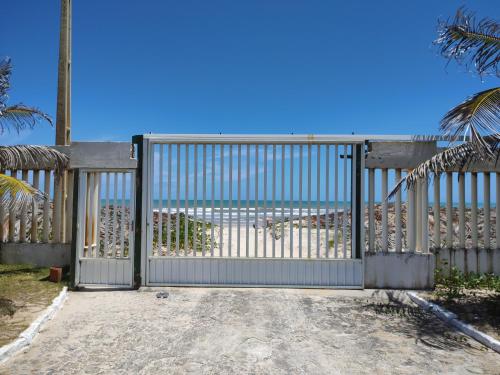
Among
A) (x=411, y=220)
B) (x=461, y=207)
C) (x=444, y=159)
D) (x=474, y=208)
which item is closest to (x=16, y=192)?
(x=444, y=159)

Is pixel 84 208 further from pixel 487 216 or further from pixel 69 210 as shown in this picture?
pixel 487 216

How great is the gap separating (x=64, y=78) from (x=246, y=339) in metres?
7.98

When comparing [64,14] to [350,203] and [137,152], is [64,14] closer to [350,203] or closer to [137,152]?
[137,152]

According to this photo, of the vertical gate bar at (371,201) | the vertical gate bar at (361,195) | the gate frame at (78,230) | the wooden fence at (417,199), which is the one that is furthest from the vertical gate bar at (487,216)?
the gate frame at (78,230)

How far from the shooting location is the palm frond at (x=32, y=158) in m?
6.91

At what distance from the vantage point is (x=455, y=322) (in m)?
4.98

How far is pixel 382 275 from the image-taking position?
682 cm

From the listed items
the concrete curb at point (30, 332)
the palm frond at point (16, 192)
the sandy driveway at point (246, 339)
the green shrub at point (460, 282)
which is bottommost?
the sandy driveway at point (246, 339)

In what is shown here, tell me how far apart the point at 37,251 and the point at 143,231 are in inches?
109

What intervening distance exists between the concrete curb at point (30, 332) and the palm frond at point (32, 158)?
2.86m

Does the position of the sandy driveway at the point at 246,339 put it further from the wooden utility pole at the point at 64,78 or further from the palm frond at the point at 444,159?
the wooden utility pole at the point at 64,78

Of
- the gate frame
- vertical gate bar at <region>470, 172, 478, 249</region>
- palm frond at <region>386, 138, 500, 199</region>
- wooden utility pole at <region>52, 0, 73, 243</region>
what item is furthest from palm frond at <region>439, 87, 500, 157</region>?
wooden utility pole at <region>52, 0, 73, 243</region>

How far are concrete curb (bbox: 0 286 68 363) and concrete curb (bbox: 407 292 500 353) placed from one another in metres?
5.54

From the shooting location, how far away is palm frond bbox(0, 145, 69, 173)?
272 inches
